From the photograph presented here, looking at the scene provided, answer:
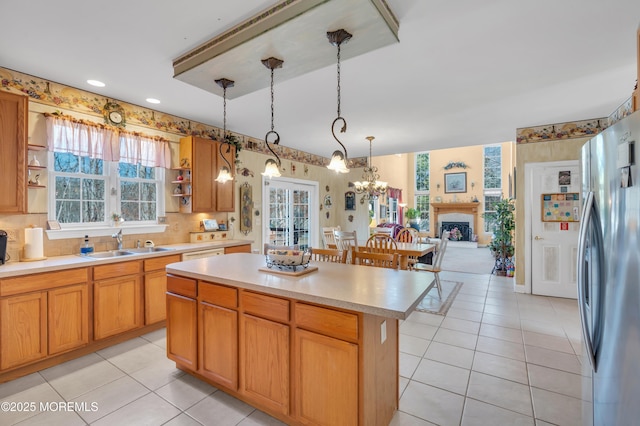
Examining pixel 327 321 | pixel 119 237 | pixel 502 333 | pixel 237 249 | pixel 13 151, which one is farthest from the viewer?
pixel 237 249

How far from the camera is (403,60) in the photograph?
2.54m

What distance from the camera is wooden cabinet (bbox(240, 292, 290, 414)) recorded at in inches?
70.8

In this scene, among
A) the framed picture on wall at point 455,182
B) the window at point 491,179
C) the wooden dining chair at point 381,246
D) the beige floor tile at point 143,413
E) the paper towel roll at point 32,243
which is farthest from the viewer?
the framed picture on wall at point 455,182

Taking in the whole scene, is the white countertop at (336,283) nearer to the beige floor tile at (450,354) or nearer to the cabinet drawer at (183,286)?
the cabinet drawer at (183,286)

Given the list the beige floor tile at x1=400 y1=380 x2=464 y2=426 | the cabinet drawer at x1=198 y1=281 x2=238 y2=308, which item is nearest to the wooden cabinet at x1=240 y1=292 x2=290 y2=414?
the cabinet drawer at x1=198 y1=281 x2=238 y2=308

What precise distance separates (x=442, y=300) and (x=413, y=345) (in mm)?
1602

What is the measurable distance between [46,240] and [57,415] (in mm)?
1714

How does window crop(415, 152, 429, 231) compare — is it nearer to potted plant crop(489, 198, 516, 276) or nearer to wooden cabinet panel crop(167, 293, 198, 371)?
potted plant crop(489, 198, 516, 276)

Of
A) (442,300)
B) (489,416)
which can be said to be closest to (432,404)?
(489,416)

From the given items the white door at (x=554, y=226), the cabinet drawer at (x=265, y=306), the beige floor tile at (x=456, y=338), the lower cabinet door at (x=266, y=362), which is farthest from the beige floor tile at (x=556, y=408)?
the white door at (x=554, y=226)

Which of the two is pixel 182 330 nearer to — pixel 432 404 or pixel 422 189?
pixel 432 404

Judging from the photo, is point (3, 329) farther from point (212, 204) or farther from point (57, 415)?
point (212, 204)

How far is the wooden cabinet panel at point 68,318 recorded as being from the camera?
2531mm

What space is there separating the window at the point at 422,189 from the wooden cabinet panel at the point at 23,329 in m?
11.5
